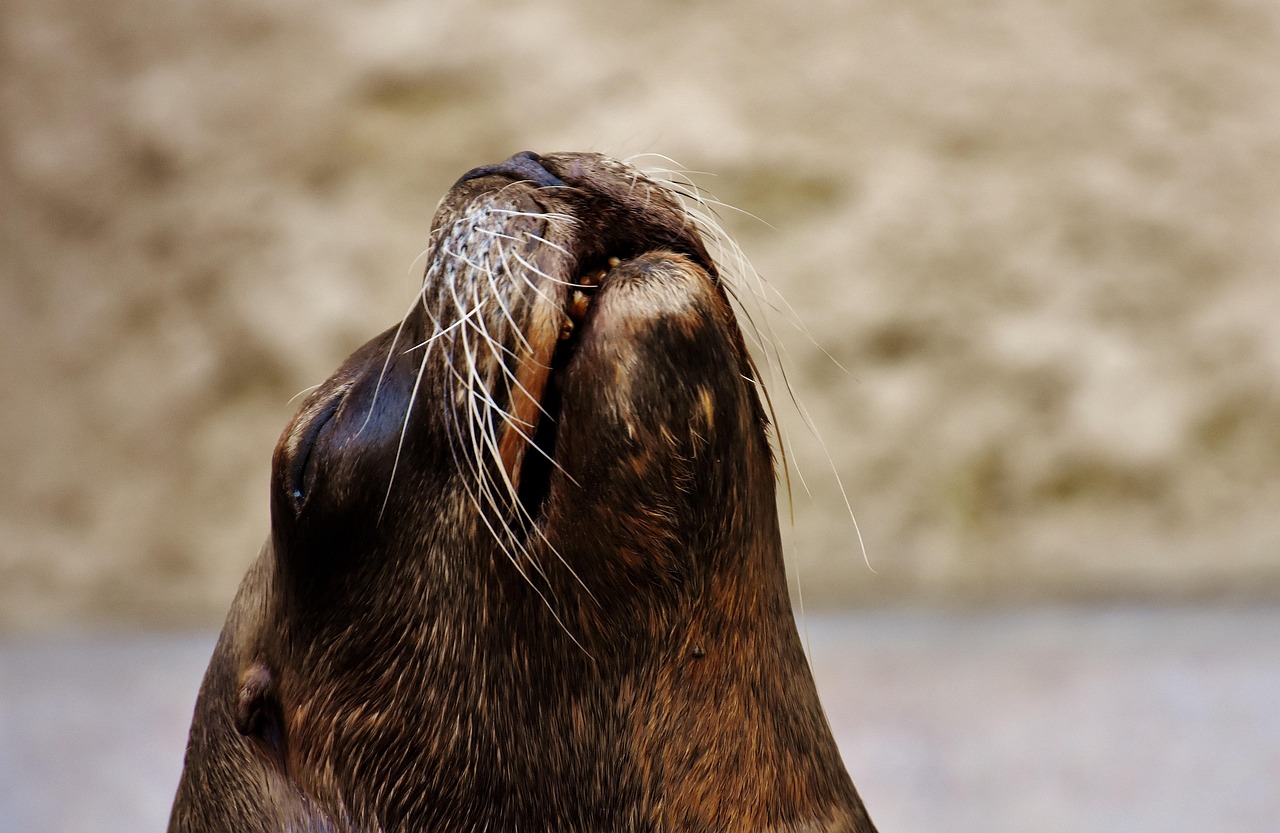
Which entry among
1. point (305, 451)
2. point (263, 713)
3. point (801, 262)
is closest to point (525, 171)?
point (305, 451)

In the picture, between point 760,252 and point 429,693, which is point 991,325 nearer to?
point 760,252

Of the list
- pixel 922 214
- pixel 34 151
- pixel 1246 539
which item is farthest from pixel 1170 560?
pixel 34 151

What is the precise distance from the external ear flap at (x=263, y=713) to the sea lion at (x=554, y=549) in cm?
6

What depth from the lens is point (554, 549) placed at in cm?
91

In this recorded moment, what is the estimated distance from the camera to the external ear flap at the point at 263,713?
1.11 metres

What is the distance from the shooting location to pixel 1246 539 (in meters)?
2.85

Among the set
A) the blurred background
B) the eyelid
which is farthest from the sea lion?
the blurred background

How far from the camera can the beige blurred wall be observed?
9.38ft

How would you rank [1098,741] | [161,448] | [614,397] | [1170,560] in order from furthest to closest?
[161,448]
[1170,560]
[1098,741]
[614,397]

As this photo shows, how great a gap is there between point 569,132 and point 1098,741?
5.71ft

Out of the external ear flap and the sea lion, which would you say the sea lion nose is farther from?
the external ear flap

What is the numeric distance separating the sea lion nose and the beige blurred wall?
183cm

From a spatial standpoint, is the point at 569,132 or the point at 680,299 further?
the point at 569,132

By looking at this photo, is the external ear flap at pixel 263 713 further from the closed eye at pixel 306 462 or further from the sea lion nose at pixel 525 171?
the sea lion nose at pixel 525 171
